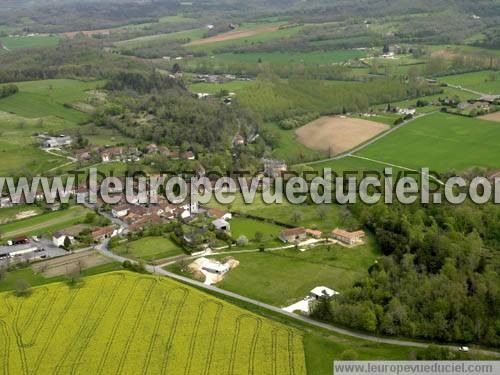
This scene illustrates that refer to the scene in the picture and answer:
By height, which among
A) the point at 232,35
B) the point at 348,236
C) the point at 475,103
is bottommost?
the point at 348,236

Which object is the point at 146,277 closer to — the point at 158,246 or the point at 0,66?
the point at 158,246

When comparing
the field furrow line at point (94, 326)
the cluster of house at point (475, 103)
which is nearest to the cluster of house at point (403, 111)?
the cluster of house at point (475, 103)

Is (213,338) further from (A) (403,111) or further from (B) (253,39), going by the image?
(B) (253,39)

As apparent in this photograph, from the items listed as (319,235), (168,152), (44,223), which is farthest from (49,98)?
(319,235)

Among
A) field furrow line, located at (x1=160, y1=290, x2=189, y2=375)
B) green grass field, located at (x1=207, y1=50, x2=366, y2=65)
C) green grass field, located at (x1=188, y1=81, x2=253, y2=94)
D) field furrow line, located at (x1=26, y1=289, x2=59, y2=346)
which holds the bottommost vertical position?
field furrow line, located at (x1=160, y1=290, x2=189, y2=375)

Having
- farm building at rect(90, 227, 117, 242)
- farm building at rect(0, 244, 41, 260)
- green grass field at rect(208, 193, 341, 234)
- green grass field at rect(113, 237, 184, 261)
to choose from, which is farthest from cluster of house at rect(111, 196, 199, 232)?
farm building at rect(0, 244, 41, 260)

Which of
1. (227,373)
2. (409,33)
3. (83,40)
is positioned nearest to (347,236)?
(227,373)

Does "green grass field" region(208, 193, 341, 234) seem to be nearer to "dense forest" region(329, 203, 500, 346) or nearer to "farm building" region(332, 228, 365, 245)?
"farm building" region(332, 228, 365, 245)
